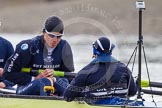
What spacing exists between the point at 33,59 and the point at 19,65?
0.17m

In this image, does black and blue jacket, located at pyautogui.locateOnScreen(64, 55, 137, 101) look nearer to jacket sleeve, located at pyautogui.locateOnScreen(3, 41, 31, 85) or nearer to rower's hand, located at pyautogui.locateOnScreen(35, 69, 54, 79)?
rower's hand, located at pyautogui.locateOnScreen(35, 69, 54, 79)

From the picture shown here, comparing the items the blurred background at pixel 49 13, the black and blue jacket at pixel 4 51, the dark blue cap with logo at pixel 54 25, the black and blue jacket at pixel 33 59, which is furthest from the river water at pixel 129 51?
the dark blue cap with logo at pixel 54 25

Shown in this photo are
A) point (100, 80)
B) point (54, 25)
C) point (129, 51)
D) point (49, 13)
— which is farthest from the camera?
point (49, 13)

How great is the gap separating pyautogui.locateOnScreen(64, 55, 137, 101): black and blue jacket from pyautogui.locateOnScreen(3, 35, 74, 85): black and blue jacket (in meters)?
0.77

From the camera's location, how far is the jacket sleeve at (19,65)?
724 cm

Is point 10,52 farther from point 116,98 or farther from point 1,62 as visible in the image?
point 116,98

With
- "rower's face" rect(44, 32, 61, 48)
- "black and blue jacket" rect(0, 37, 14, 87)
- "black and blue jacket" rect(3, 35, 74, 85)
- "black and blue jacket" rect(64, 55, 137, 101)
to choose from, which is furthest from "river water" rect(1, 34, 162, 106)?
"black and blue jacket" rect(64, 55, 137, 101)

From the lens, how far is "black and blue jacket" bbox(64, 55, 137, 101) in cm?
653

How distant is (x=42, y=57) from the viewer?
7.41 meters

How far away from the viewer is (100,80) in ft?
21.5

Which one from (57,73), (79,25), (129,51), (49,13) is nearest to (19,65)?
(57,73)

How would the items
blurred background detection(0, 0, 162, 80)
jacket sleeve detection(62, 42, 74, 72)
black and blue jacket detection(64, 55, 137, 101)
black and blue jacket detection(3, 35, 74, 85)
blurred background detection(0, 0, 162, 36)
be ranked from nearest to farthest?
black and blue jacket detection(64, 55, 137, 101) < black and blue jacket detection(3, 35, 74, 85) < jacket sleeve detection(62, 42, 74, 72) < blurred background detection(0, 0, 162, 80) < blurred background detection(0, 0, 162, 36)

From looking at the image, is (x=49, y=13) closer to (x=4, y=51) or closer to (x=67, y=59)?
(x=4, y=51)

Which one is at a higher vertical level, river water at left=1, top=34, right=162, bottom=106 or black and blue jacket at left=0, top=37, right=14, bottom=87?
black and blue jacket at left=0, top=37, right=14, bottom=87
